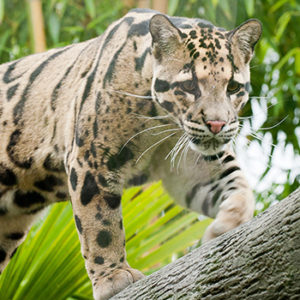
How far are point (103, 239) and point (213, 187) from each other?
57 centimetres

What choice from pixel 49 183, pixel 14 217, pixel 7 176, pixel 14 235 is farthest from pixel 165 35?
pixel 14 235

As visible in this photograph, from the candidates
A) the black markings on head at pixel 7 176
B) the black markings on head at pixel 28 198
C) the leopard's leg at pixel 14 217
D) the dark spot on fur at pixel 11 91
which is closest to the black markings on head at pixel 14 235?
the leopard's leg at pixel 14 217

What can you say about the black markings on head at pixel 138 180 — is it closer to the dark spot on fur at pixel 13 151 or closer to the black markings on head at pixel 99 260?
the black markings on head at pixel 99 260

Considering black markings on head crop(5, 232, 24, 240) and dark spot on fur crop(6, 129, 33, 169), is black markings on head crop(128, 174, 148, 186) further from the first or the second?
black markings on head crop(5, 232, 24, 240)

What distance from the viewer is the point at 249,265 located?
6.14ft

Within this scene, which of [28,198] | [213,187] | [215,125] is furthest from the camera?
[28,198]

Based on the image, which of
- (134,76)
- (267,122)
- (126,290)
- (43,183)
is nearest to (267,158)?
(134,76)

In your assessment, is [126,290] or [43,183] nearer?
[126,290]

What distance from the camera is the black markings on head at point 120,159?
2881 millimetres

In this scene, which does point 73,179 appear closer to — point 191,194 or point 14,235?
point 191,194

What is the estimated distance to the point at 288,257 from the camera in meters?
1.76

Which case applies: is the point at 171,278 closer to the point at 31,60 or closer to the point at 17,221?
the point at 17,221

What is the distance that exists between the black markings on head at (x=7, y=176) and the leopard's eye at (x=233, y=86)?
1.27 metres

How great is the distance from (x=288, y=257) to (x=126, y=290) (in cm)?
88
